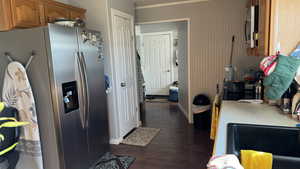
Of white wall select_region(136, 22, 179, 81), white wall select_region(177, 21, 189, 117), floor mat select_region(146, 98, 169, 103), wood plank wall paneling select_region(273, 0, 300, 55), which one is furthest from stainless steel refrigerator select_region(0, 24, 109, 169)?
white wall select_region(136, 22, 179, 81)

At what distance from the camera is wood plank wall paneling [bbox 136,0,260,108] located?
357 cm

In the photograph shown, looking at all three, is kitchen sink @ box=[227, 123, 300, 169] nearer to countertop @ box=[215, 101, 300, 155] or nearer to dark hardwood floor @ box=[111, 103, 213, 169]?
countertop @ box=[215, 101, 300, 155]

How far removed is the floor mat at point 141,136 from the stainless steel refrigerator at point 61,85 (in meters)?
0.93

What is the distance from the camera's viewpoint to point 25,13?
219cm

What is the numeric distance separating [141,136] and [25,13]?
8.20 feet

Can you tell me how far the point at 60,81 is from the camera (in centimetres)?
204

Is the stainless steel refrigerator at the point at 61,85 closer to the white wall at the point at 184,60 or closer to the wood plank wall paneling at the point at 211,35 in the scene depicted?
the wood plank wall paneling at the point at 211,35

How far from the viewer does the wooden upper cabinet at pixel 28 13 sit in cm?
205

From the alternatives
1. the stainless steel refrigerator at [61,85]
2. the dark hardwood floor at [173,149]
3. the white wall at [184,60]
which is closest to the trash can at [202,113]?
the dark hardwood floor at [173,149]

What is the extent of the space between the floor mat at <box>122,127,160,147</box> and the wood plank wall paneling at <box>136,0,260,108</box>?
108 centimetres

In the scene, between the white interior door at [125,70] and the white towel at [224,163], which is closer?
the white towel at [224,163]

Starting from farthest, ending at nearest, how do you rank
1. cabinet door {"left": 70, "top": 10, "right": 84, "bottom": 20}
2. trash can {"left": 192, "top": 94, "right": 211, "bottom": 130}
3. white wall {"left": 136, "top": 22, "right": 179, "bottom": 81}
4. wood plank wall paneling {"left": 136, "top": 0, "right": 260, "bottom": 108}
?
white wall {"left": 136, "top": 22, "right": 179, "bottom": 81}, trash can {"left": 192, "top": 94, "right": 211, "bottom": 130}, wood plank wall paneling {"left": 136, "top": 0, "right": 260, "bottom": 108}, cabinet door {"left": 70, "top": 10, "right": 84, "bottom": 20}

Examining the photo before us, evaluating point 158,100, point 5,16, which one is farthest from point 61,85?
point 158,100

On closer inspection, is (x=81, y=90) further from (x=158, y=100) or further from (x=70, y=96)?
(x=158, y=100)
